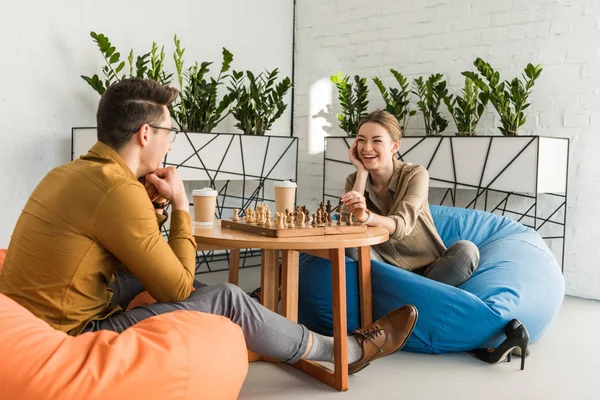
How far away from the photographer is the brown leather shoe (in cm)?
217

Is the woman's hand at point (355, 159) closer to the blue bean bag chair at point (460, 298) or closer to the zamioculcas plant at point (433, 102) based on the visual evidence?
the blue bean bag chair at point (460, 298)

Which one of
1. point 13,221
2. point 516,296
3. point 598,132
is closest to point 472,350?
point 516,296

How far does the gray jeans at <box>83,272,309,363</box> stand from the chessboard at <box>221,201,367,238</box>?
0.29m

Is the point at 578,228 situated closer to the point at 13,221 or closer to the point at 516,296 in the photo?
the point at 516,296

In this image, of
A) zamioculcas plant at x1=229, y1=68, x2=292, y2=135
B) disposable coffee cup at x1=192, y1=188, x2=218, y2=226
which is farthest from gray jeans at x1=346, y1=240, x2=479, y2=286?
zamioculcas plant at x1=229, y1=68, x2=292, y2=135

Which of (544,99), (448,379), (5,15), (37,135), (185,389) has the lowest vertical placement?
(448,379)

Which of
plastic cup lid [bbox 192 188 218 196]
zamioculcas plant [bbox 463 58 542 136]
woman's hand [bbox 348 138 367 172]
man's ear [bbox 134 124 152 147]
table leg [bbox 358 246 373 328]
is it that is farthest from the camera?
zamioculcas plant [bbox 463 58 542 136]

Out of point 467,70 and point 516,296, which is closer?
point 516,296

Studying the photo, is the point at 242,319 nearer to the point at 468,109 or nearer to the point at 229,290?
the point at 229,290

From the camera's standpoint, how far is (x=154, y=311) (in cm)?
175

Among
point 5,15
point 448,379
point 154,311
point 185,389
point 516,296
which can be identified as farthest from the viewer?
point 5,15

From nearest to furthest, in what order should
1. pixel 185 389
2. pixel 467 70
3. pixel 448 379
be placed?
pixel 185 389
pixel 448 379
pixel 467 70

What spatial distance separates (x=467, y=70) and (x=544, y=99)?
0.59 meters

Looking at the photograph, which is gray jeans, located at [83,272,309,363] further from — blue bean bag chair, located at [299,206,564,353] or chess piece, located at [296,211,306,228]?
blue bean bag chair, located at [299,206,564,353]
